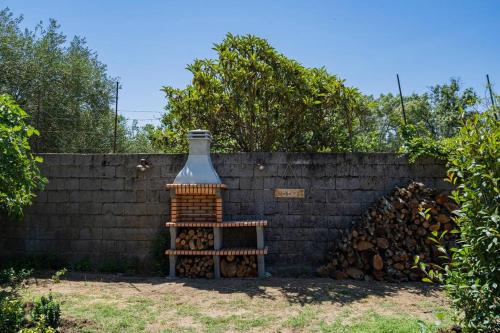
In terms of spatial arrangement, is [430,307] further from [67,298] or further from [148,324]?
[67,298]

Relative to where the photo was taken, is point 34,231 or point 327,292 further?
point 34,231

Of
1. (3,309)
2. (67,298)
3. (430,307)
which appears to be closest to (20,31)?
(67,298)

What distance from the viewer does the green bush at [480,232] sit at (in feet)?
9.02

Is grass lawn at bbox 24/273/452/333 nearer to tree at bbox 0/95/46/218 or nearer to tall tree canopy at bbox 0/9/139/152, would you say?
tree at bbox 0/95/46/218

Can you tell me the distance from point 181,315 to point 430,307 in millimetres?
3028

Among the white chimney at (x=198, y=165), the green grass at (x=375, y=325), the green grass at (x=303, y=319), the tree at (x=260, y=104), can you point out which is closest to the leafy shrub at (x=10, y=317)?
the green grass at (x=303, y=319)

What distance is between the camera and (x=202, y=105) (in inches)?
321

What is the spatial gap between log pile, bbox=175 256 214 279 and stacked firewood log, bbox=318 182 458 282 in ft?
5.94

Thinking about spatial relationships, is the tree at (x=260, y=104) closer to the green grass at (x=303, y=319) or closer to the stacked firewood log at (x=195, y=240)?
the stacked firewood log at (x=195, y=240)

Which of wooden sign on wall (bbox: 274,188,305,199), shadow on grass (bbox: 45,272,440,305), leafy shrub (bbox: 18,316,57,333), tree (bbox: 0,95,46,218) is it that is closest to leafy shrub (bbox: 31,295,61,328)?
leafy shrub (bbox: 18,316,57,333)

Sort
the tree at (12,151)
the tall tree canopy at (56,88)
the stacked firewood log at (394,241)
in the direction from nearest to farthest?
the tree at (12,151), the stacked firewood log at (394,241), the tall tree canopy at (56,88)

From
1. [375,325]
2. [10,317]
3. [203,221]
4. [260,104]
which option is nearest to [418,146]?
[260,104]

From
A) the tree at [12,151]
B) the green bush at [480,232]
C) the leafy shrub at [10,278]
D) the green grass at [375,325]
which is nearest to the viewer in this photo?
the green bush at [480,232]

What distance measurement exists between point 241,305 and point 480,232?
299cm
